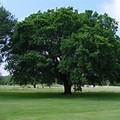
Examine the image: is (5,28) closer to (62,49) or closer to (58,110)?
(62,49)

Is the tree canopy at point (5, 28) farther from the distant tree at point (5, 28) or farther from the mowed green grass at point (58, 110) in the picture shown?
the mowed green grass at point (58, 110)

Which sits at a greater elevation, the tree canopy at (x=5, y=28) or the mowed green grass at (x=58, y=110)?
the tree canopy at (x=5, y=28)

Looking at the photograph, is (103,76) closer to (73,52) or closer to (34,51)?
(73,52)

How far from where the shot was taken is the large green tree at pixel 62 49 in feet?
122

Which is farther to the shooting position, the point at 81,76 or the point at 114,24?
the point at 114,24

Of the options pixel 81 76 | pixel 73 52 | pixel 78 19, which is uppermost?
pixel 78 19

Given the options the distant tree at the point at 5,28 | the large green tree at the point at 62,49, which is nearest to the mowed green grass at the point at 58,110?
the large green tree at the point at 62,49

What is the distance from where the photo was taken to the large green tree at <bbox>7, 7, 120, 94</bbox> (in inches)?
1459

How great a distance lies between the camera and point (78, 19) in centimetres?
4203

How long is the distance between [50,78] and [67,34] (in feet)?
18.5

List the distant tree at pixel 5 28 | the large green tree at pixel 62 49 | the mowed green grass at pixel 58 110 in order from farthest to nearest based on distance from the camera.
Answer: the distant tree at pixel 5 28
the large green tree at pixel 62 49
the mowed green grass at pixel 58 110

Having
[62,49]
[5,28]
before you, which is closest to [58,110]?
[62,49]

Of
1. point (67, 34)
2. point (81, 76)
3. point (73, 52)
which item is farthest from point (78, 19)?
point (81, 76)

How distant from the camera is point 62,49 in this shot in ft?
127
